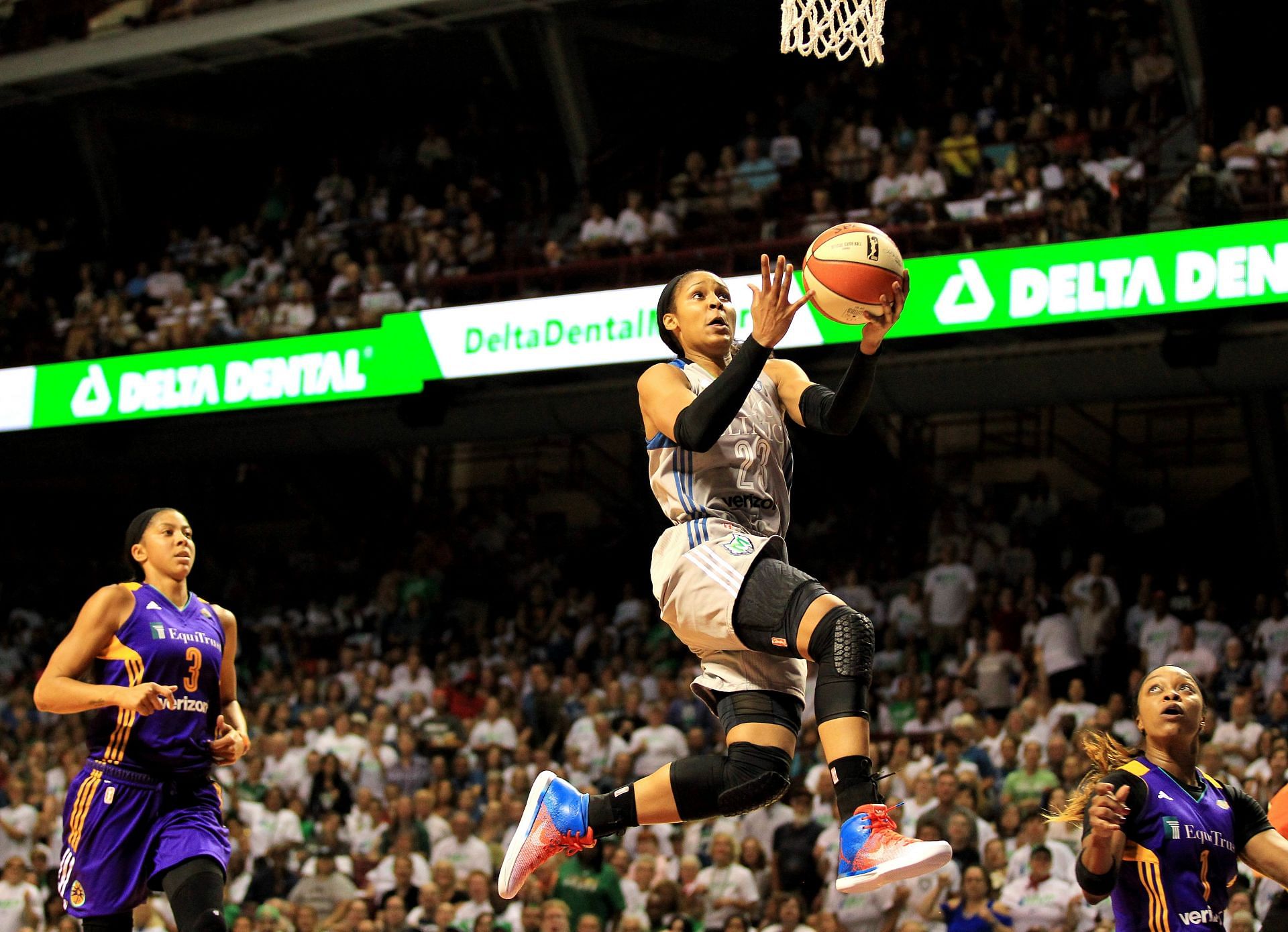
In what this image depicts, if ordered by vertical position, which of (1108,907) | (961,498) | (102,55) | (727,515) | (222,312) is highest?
(102,55)

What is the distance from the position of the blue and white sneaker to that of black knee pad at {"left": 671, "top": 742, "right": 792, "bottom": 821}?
443 mm

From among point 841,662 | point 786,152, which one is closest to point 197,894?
point 841,662

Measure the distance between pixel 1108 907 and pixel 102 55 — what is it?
56.5 feet

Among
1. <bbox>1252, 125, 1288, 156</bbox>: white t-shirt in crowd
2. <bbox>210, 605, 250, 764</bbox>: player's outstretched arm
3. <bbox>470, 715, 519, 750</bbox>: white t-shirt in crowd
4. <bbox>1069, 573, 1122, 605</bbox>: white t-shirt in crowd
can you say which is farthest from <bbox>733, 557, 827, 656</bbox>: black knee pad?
<bbox>1252, 125, 1288, 156</bbox>: white t-shirt in crowd

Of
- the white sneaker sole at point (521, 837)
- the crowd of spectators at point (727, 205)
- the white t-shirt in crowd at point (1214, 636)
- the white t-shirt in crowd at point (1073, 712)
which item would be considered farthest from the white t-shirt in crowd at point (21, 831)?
the white sneaker sole at point (521, 837)

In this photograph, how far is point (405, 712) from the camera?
16.5 m

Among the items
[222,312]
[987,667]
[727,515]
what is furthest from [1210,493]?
[727,515]

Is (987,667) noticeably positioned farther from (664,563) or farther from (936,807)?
(664,563)

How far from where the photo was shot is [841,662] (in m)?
5.29

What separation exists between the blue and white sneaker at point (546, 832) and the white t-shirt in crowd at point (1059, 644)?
932cm

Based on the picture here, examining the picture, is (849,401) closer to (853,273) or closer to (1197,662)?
(853,273)

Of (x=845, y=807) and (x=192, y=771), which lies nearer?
(x=845, y=807)

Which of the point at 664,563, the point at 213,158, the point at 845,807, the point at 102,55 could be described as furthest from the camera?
the point at 213,158

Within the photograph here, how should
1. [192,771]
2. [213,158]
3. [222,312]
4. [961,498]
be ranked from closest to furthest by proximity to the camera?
[192,771] < [961,498] < [222,312] < [213,158]
